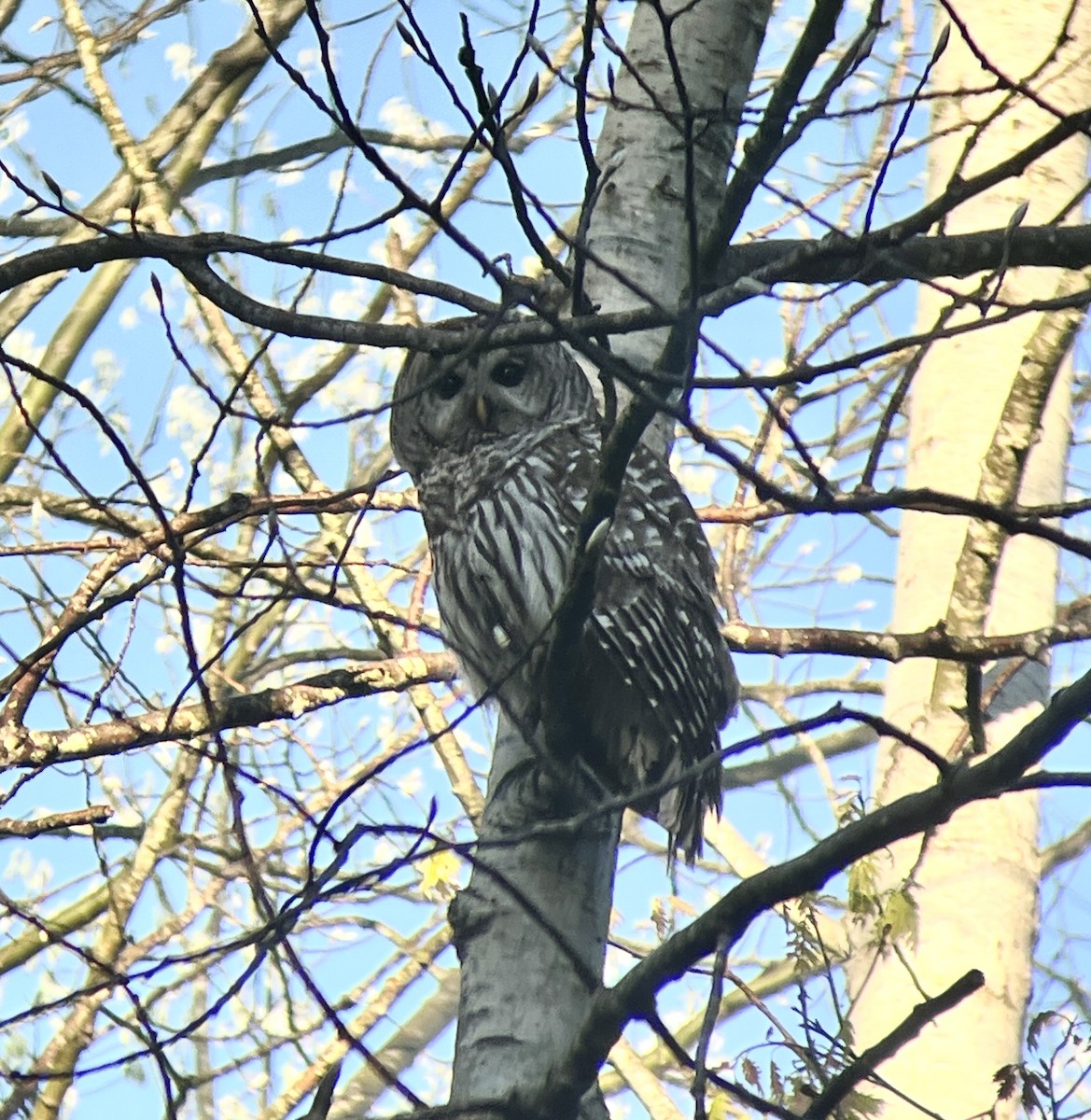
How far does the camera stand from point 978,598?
4035 mm

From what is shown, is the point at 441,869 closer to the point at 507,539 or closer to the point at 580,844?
the point at 507,539

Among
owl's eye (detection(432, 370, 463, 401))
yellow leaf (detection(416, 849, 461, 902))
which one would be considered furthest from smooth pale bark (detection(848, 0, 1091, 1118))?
owl's eye (detection(432, 370, 463, 401))

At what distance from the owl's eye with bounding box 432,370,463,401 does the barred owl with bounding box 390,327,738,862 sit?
0.84 ft

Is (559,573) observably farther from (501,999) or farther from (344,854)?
(344,854)

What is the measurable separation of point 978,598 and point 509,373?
1363 millimetres

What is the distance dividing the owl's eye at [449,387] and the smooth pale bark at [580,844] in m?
0.58

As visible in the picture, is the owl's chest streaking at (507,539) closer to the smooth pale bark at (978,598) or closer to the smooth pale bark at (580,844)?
the smooth pale bark at (580,844)

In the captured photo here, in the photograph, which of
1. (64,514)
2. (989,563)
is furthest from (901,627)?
(64,514)

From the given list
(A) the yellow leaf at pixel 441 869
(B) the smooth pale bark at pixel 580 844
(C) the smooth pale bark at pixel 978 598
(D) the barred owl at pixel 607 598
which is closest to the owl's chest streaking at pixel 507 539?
(D) the barred owl at pixel 607 598

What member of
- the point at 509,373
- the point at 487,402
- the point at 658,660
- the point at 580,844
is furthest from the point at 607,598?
the point at 509,373

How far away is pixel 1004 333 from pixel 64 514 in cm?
356

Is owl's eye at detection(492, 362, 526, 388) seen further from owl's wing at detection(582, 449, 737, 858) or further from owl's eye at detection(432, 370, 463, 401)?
owl's wing at detection(582, 449, 737, 858)

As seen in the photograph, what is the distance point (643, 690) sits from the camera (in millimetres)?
3354

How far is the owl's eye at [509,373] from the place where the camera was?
4.21 m
